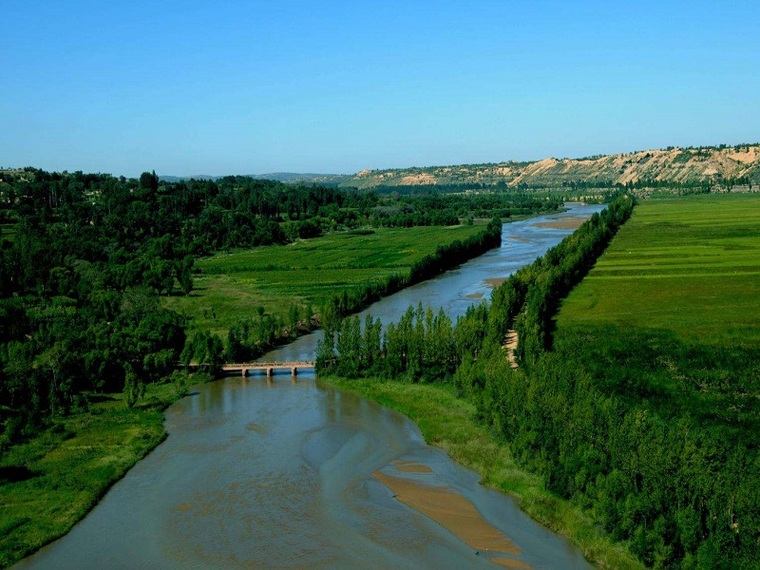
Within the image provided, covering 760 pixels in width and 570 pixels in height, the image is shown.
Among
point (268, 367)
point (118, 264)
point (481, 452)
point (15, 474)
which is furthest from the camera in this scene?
point (118, 264)

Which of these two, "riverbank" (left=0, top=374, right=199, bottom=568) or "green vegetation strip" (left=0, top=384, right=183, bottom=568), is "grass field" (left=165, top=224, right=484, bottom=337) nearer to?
"riverbank" (left=0, top=374, right=199, bottom=568)

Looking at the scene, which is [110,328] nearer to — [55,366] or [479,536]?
[55,366]

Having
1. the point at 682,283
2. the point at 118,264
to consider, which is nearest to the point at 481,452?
the point at 682,283

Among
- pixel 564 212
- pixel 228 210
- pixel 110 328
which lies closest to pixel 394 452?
pixel 110 328

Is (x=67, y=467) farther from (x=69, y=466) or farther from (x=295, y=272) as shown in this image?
(x=295, y=272)

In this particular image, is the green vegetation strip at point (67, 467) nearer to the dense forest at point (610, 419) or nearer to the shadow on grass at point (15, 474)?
the shadow on grass at point (15, 474)

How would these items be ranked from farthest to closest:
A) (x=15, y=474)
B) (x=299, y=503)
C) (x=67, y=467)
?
(x=67, y=467) < (x=15, y=474) < (x=299, y=503)
